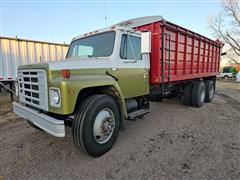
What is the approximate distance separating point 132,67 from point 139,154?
1845mm

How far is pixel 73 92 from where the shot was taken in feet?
8.55

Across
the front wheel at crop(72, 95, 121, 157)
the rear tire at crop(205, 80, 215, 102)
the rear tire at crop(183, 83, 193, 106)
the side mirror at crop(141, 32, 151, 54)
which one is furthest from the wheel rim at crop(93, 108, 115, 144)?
the rear tire at crop(205, 80, 215, 102)

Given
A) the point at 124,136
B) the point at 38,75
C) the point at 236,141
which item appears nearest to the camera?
the point at 38,75

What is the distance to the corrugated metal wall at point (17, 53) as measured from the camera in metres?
7.77

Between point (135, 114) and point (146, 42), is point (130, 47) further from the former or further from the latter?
point (135, 114)

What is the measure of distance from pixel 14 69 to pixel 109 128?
7015mm

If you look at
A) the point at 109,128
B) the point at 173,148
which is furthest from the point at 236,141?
the point at 109,128

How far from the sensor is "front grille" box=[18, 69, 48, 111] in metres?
2.72

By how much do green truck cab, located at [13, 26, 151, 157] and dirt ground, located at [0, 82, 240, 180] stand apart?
1.28ft

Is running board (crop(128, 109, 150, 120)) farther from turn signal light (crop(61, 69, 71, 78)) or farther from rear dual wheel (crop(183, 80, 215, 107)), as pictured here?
rear dual wheel (crop(183, 80, 215, 107))

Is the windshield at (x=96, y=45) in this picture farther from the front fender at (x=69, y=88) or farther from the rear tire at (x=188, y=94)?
the rear tire at (x=188, y=94)

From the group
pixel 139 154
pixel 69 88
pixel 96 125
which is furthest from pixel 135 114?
pixel 69 88

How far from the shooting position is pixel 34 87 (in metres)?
2.99

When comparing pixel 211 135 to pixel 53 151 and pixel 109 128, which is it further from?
pixel 53 151
